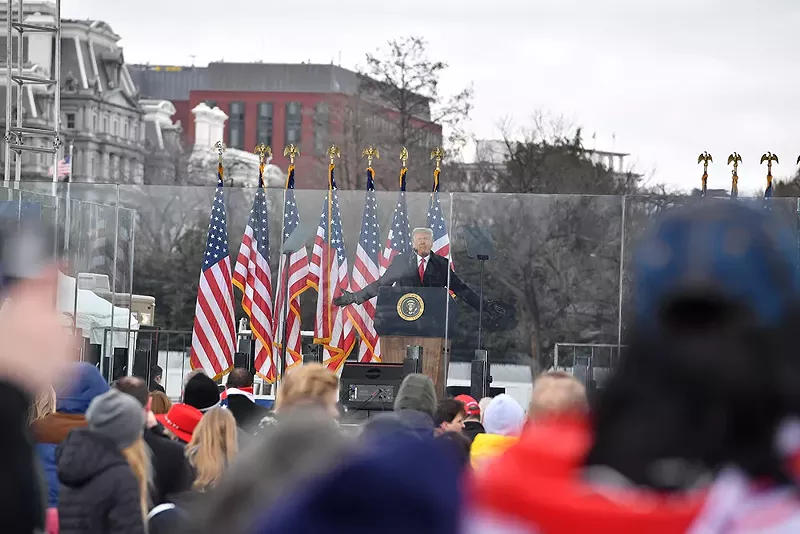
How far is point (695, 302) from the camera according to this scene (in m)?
1.88

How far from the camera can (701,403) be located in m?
1.88

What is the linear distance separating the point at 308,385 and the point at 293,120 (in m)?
111

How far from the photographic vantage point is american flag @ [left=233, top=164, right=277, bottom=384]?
18312mm

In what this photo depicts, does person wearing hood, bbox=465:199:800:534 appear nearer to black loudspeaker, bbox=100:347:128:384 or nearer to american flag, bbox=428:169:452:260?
black loudspeaker, bbox=100:347:128:384

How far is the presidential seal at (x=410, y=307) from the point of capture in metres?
17.7

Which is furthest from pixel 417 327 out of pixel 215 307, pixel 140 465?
pixel 140 465

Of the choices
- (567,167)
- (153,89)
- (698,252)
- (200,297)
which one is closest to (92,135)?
(153,89)

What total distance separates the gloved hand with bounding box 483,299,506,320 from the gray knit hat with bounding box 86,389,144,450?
13.2m

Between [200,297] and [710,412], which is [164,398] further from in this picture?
[200,297]

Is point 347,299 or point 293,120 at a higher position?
point 293,120

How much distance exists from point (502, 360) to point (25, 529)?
15206mm

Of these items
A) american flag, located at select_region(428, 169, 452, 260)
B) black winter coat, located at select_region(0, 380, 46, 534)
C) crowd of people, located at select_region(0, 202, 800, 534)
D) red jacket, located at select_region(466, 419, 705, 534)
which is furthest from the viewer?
american flag, located at select_region(428, 169, 452, 260)

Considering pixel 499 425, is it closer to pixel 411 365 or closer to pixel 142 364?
pixel 411 365

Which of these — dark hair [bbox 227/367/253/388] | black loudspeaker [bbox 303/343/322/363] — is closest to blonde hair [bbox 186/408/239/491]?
dark hair [bbox 227/367/253/388]
